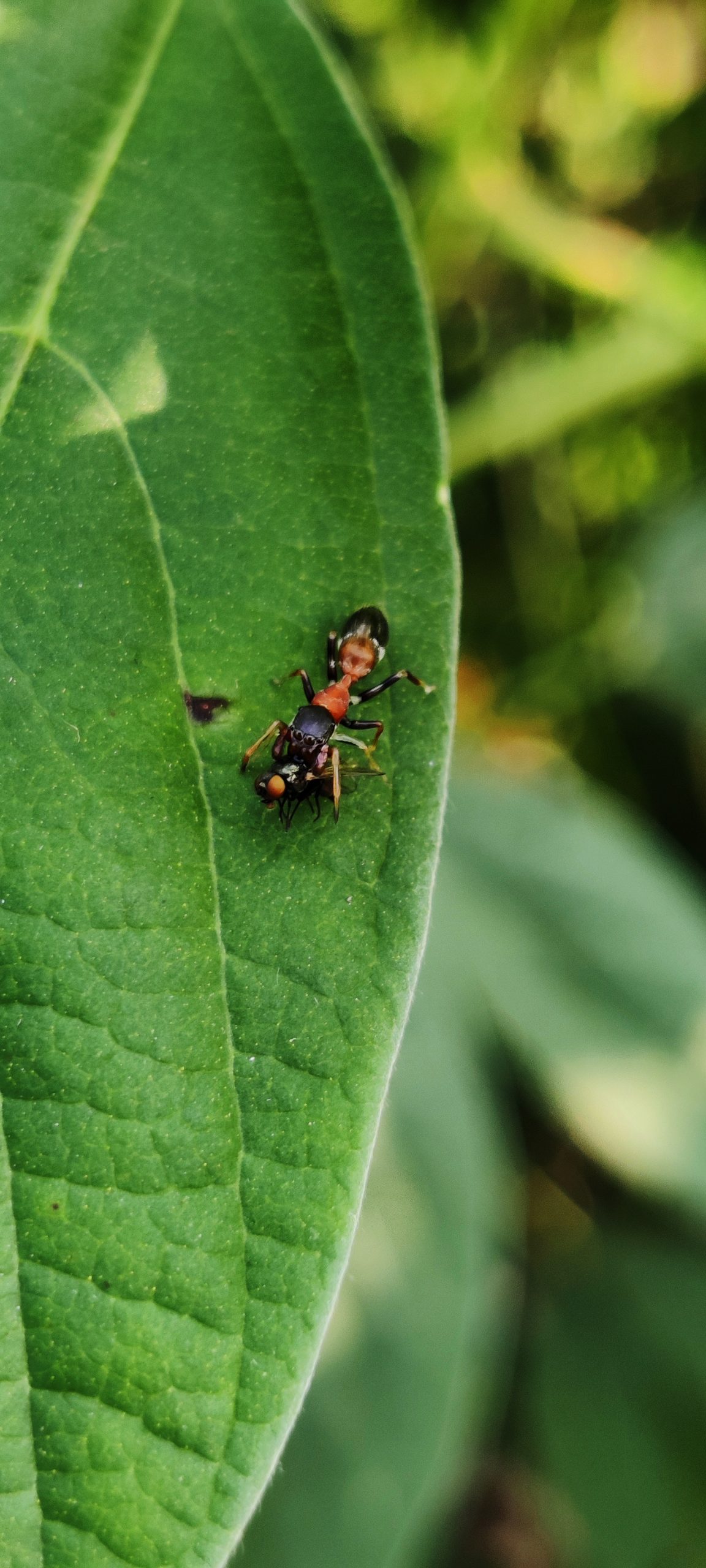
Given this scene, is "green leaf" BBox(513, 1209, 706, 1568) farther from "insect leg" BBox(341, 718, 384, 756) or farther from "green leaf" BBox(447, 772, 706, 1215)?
"insect leg" BBox(341, 718, 384, 756)

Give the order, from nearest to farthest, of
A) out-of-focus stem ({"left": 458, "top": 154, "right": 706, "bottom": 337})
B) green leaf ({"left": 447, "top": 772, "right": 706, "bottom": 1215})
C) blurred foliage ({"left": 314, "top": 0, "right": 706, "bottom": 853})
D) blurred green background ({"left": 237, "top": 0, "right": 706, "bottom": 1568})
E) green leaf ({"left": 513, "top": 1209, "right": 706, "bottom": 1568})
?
blurred green background ({"left": 237, "top": 0, "right": 706, "bottom": 1568})
green leaf ({"left": 447, "top": 772, "right": 706, "bottom": 1215})
green leaf ({"left": 513, "top": 1209, "right": 706, "bottom": 1568})
out-of-focus stem ({"left": 458, "top": 154, "right": 706, "bottom": 337})
blurred foliage ({"left": 314, "top": 0, "right": 706, "bottom": 853})

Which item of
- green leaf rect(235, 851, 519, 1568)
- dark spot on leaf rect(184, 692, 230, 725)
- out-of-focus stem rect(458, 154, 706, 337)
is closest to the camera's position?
dark spot on leaf rect(184, 692, 230, 725)

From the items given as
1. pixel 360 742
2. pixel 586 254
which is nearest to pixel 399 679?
pixel 360 742

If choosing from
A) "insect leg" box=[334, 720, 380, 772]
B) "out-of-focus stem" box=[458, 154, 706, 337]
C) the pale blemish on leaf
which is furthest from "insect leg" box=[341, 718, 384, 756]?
"out-of-focus stem" box=[458, 154, 706, 337]

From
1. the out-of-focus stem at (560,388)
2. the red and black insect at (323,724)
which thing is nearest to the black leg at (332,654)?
the red and black insect at (323,724)

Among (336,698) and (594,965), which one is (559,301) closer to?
(594,965)

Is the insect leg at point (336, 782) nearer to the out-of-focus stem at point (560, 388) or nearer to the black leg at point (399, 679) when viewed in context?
the black leg at point (399, 679)

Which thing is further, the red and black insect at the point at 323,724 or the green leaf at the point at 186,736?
the red and black insect at the point at 323,724
